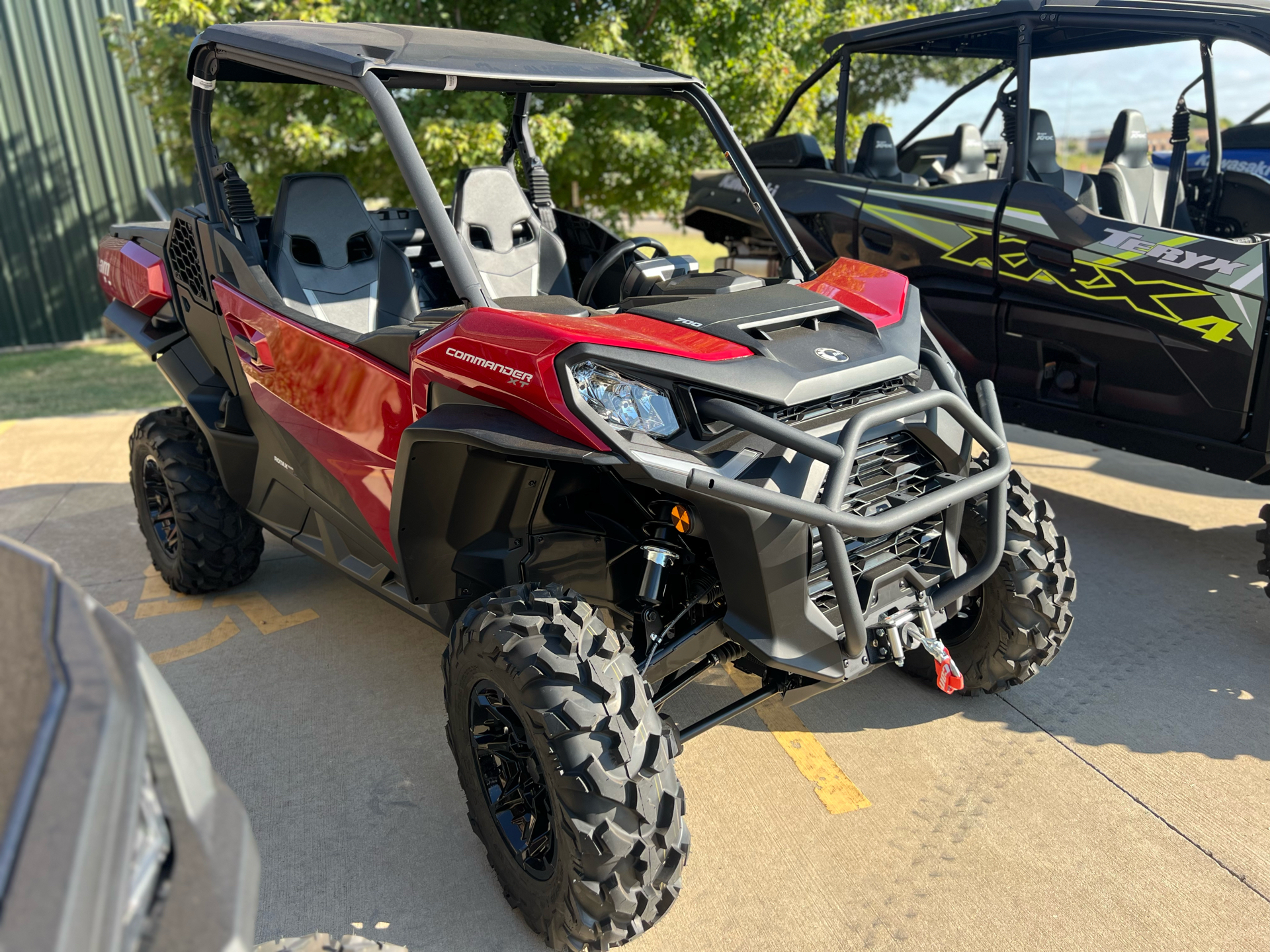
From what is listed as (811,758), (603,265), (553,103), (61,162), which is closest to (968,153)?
(553,103)

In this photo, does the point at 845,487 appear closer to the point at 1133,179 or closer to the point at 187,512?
the point at 187,512

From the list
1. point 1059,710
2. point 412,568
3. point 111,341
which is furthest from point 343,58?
point 111,341

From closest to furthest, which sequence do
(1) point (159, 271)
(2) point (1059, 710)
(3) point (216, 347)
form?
(2) point (1059, 710) → (3) point (216, 347) → (1) point (159, 271)

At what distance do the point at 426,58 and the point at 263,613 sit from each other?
2.26 m

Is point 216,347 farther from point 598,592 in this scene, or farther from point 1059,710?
point 1059,710

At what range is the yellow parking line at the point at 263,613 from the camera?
3.69m

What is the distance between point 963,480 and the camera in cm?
218

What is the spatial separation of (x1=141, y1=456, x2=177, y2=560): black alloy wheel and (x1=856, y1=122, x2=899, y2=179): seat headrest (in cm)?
356

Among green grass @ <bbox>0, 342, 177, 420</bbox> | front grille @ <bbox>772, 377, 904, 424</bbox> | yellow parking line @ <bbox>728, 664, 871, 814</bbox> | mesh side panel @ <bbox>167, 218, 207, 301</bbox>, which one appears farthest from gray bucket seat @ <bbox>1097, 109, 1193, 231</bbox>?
green grass @ <bbox>0, 342, 177, 420</bbox>

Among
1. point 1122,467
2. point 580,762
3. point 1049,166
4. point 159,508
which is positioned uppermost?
point 1049,166

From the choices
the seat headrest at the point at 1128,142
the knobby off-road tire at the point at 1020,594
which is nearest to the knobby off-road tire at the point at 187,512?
the knobby off-road tire at the point at 1020,594

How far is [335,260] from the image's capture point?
A: 12.0 feet

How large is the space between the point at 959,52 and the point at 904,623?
377 cm

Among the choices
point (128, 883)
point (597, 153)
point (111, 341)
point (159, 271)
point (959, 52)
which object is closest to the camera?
point (128, 883)
